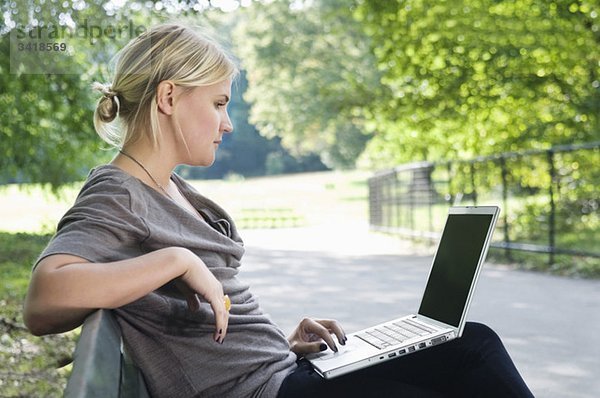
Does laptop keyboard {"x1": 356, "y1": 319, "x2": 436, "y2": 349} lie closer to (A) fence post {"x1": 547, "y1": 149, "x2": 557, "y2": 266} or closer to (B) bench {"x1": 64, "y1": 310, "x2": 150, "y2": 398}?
(B) bench {"x1": 64, "y1": 310, "x2": 150, "y2": 398}

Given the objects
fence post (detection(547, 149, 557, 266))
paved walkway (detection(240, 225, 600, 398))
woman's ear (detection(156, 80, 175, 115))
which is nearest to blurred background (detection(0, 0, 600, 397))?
fence post (detection(547, 149, 557, 266))

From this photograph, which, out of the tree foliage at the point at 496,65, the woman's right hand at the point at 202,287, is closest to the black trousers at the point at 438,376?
the woman's right hand at the point at 202,287

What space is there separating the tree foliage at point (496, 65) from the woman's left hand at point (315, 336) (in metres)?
10.6

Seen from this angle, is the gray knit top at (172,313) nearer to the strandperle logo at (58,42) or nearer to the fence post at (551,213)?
the strandperle logo at (58,42)

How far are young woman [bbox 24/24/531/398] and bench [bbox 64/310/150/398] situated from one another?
0.31ft

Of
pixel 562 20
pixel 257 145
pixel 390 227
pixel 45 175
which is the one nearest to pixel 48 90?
pixel 45 175

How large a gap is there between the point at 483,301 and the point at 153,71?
6.81 metres

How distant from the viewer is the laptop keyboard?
2.30 metres

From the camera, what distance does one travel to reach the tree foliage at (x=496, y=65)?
502 inches

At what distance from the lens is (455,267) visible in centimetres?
255

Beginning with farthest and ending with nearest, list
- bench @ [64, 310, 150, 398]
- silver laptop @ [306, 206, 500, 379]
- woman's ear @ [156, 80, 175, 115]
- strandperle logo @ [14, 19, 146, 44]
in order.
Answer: strandperle logo @ [14, 19, 146, 44]
silver laptop @ [306, 206, 500, 379]
woman's ear @ [156, 80, 175, 115]
bench @ [64, 310, 150, 398]

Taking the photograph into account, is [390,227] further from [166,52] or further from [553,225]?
[166,52]

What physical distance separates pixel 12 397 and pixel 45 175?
1029 cm

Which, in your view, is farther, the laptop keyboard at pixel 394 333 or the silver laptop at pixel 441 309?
the laptop keyboard at pixel 394 333
